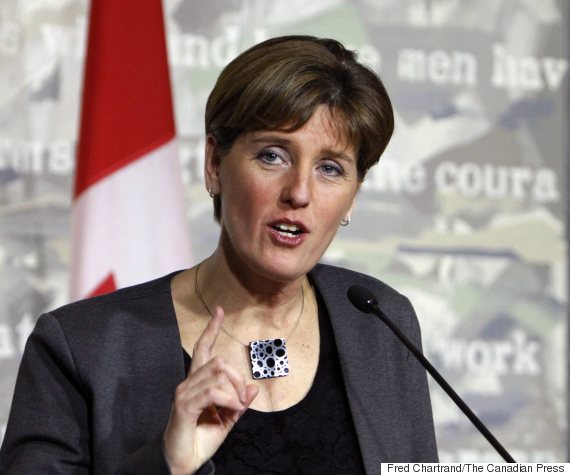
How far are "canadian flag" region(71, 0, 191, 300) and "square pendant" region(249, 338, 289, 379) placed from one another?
3.08 feet

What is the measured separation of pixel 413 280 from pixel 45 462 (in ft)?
6.46

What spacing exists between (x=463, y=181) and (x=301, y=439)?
6.12 feet

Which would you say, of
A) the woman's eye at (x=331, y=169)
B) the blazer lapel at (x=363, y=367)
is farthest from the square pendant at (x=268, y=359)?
the woman's eye at (x=331, y=169)

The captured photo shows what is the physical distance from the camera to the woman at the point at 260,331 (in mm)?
1641

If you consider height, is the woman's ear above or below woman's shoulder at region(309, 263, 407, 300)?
above

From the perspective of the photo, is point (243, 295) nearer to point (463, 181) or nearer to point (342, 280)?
point (342, 280)

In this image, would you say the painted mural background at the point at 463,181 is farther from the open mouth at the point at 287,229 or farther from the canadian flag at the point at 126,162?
the open mouth at the point at 287,229

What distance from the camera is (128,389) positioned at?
1671 mm

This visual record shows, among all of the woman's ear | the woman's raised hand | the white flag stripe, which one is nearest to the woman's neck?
the woman's ear

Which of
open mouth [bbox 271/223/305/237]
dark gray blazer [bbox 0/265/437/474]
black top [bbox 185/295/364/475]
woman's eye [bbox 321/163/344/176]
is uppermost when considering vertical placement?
woman's eye [bbox 321/163/344/176]

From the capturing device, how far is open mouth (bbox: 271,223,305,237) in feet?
5.51

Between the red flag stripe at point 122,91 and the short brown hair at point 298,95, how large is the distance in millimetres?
942

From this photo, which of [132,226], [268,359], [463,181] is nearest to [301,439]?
[268,359]

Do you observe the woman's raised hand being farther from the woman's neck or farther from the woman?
the woman's neck
